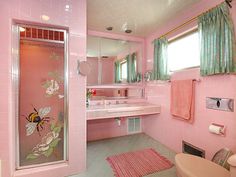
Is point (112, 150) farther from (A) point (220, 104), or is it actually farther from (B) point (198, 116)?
(A) point (220, 104)

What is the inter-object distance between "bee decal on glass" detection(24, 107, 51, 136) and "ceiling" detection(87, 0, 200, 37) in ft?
5.47

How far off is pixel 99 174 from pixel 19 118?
126 cm

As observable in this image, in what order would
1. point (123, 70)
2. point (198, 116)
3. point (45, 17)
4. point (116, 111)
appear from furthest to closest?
point (123, 70) < point (116, 111) < point (198, 116) < point (45, 17)

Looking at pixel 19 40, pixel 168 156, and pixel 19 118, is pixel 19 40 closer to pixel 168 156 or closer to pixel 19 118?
pixel 19 118

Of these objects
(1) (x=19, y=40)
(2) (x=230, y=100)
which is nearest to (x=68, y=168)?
(1) (x=19, y=40)

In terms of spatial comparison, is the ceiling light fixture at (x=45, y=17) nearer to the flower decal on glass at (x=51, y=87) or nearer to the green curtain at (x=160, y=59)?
the flower decal on glass at (x=51, y=87)

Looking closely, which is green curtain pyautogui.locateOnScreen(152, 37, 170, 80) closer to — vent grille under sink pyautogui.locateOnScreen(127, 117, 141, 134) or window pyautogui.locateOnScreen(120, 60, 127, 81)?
→ window pyautogui.locateOnScreen(120, 60, 127, 81)

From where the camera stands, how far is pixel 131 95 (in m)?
3.24

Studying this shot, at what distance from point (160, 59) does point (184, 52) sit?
17.8 inches

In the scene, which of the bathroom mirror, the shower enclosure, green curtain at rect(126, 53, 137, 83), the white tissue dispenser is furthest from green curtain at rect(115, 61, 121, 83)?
the white tissue dispenser

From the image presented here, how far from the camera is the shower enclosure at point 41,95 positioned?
66.6 inches

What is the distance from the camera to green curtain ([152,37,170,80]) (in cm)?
260

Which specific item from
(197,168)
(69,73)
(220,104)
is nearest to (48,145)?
(69,73)

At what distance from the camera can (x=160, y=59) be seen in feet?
8.75
